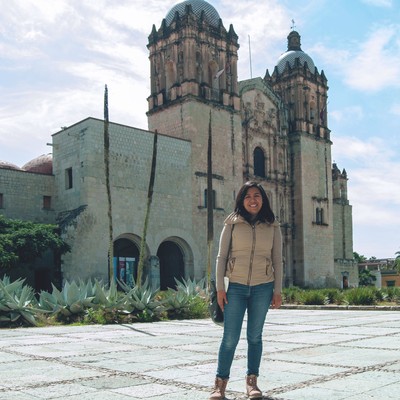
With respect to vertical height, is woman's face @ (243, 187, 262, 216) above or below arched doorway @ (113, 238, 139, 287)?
above

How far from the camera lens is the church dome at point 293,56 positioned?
44781 mm

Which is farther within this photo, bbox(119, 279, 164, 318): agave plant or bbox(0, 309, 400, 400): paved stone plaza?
bbox(119, 279, 164, 318): agave plant

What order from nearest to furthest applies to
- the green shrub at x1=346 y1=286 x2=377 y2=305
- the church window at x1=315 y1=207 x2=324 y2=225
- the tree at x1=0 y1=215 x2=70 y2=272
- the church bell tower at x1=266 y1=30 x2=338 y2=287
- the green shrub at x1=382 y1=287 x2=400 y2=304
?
1. the green shrub at x1=346 y1=286 x2=377 y2=305
2. the green shrub at x1=382 y1=287 x2=400 y2=304
3. the tree at x1=0 y1=215 x2=70 y2=272
4. the church bell tower at x1=266 y1=30 x2=338 y2=287
5. the church window at x1=315 y1=207 x2=324 y2=225

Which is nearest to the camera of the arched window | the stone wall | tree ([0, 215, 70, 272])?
tree ([0, 215, 70, 272])

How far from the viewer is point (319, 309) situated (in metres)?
20.2

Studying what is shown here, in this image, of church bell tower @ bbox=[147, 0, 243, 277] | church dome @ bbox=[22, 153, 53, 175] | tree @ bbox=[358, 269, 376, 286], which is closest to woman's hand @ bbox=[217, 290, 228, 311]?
church bell tower @ bbox=[147, 0, 243, 277]

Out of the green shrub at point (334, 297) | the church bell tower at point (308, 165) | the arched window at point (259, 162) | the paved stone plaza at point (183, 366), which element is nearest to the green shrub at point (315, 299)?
the green shrub at point (334, 297)

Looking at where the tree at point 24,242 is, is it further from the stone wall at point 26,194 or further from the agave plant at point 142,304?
the agave plant at point 142,304

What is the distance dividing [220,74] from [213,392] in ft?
105

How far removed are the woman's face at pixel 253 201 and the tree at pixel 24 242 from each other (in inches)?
784

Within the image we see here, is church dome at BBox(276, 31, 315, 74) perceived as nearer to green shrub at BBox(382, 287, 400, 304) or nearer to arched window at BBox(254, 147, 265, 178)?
arched window at BBox(254, 147, 265, 178)

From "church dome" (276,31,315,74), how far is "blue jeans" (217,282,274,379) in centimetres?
4146

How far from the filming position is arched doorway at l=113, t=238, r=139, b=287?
29125 millimetres

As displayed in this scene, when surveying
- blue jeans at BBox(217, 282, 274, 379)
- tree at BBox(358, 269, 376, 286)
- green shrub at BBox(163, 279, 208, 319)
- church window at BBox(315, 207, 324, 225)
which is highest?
church window at BBox(315, 207, 324, 225)
